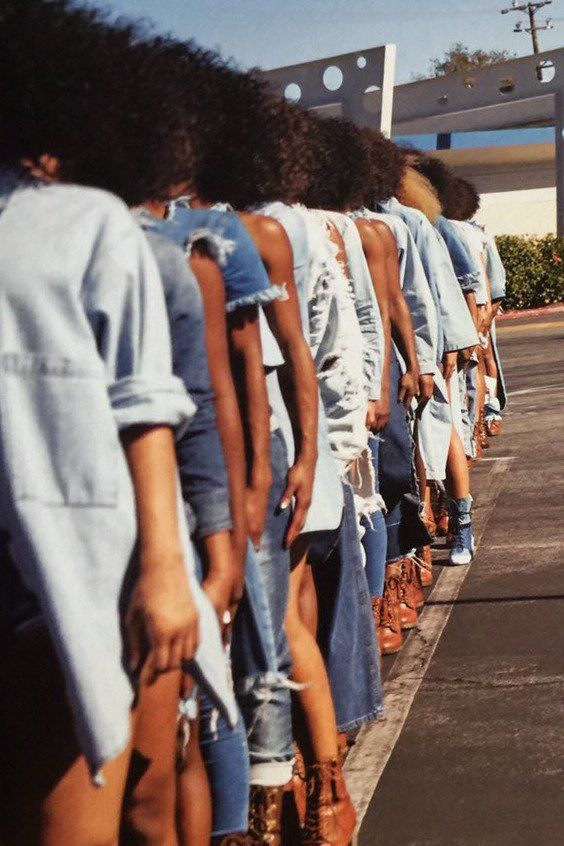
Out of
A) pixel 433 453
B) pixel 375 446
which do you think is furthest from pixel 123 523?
pixel 433 453

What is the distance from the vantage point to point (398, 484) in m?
6.27

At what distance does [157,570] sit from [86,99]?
75 centimetres

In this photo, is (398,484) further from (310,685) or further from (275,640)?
(275,640)

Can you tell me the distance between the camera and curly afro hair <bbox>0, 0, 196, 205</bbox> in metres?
2.42

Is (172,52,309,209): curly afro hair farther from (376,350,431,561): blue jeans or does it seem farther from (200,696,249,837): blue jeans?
(376,350,431,561): blue jeans

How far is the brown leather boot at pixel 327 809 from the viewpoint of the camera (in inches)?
Result: 155

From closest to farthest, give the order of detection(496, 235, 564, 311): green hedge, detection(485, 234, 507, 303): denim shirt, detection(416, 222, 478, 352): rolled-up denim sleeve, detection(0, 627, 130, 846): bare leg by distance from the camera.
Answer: detection(0, 627, 130, 846): bare leg
detection(416, 222, 478, 352): rolled-up denim sleeve
detection(485, 234, 507, 303): denim shirt
detection(496, 235, 564, 311): green hedge

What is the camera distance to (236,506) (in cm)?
287

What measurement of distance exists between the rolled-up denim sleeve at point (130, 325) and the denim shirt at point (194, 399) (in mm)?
259

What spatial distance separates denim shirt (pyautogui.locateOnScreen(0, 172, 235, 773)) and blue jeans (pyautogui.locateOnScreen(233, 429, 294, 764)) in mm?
1240

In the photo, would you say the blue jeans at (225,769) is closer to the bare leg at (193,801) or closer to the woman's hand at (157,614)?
the bare leg at (193,801)

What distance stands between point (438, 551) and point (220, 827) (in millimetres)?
5026

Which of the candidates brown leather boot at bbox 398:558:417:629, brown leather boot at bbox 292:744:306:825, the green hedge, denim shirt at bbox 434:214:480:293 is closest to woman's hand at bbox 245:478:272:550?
brown leather boot at bbox 292:744:306:825

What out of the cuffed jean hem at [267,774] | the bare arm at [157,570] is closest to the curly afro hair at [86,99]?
the bare arm at [157,570]
